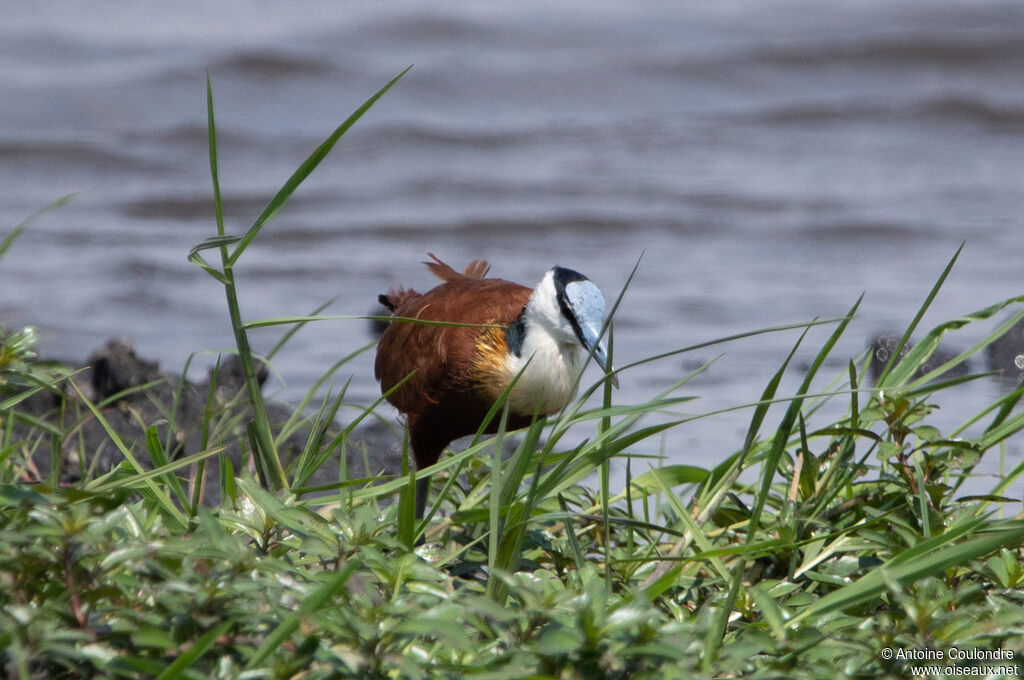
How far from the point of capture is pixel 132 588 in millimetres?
1893

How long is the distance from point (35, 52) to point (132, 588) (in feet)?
37.8

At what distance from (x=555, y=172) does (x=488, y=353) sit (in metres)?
5.83

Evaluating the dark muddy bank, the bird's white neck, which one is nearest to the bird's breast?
the bird's white neck

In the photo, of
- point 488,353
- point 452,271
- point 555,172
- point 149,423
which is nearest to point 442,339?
point 488,353

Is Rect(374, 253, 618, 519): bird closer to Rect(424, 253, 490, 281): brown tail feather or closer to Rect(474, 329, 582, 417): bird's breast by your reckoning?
Rect(474, 329, 582, 417): bird's breast

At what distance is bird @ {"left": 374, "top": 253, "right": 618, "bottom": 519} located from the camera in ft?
11.5

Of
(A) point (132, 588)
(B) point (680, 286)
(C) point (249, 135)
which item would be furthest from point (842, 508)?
(C) point (249, 135)

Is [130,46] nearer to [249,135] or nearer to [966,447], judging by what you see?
[249,135]

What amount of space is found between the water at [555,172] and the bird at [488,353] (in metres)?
1.16

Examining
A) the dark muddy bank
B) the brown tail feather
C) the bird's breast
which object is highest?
the brown tail feather

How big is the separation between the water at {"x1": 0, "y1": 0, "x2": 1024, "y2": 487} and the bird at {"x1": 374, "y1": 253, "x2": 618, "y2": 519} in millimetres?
1164

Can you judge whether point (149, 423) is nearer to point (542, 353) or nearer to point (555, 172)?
point (542, 353)

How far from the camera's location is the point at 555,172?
9258 mm

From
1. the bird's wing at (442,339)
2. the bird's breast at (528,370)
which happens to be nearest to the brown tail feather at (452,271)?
the bird's wing at (442,339)
